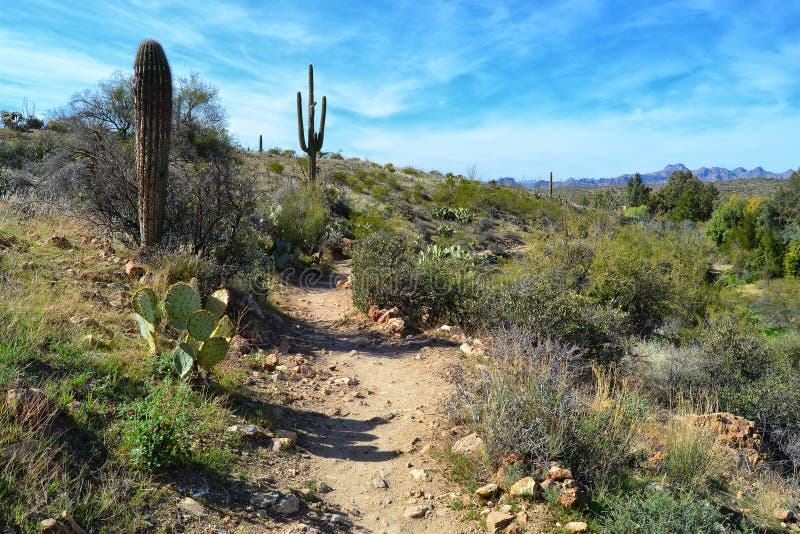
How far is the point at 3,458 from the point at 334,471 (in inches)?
81.5

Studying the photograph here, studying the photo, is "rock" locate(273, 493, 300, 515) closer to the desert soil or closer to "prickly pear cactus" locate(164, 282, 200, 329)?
the desert soil

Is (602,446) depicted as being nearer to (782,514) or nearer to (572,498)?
(572,498)

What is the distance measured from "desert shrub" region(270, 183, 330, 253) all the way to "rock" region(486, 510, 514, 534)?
32.2 feet

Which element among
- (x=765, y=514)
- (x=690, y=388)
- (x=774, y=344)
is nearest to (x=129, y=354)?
(x=765, y=514)

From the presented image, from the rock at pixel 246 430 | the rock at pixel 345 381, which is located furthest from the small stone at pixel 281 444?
the rock at pixel 345 381

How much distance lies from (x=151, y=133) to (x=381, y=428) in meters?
5.17

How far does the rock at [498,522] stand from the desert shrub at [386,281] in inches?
193

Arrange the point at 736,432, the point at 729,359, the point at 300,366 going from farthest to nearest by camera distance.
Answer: the point at 729,359 < the point at 300,366 < the point at 736,432

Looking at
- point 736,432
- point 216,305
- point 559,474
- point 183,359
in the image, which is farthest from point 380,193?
point 559,474

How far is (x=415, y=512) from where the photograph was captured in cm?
342

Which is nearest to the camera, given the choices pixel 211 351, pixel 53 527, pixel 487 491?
pixel 53 527

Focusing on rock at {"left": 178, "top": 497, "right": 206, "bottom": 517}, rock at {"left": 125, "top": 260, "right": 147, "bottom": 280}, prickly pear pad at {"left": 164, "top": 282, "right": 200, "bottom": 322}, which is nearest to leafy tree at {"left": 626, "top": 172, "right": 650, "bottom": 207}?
rock at {"left": 125, "top": 260, "right": 147, "bottom": 280}

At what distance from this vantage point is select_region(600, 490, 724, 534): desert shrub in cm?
298

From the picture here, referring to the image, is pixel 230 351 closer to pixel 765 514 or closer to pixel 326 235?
pixel 765 514
